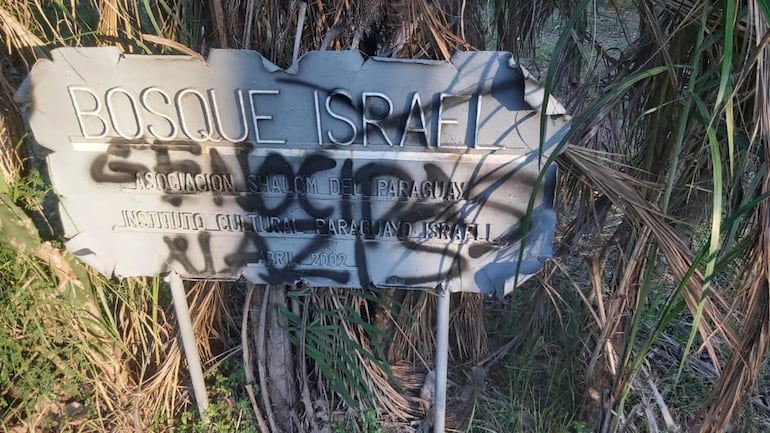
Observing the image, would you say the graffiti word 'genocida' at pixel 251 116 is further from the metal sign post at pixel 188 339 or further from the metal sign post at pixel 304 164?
A: the metal sign post at pixel 188 339

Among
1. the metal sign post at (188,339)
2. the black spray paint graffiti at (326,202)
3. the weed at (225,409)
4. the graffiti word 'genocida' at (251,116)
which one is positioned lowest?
the weed at (225,409)

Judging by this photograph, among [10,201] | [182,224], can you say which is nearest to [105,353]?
[10,201]

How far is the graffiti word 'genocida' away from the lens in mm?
1396

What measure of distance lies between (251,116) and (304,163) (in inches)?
6.5

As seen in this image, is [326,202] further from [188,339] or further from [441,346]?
[188,339]

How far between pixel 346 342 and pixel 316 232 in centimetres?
51

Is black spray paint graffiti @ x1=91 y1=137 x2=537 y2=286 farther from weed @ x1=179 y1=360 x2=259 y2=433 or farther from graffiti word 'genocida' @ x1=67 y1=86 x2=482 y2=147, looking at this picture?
weed @ x1=179 y1=360 x2=259 y2=433

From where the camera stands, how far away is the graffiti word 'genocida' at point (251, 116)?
4.58ft

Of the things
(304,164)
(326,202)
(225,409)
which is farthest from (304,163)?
(225,409)

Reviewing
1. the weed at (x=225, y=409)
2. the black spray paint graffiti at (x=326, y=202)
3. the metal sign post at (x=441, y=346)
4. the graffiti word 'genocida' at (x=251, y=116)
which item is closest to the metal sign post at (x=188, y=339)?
the weed at (x=225, y=409)

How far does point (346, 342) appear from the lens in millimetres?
1925

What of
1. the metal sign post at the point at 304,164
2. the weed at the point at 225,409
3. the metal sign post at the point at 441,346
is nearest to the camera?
the metal sign post at the point at 304,164

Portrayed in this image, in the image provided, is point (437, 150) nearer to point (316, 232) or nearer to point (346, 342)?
point (316, 232)

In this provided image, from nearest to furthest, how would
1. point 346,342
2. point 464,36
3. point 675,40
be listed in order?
point 675,40, point 464,36, point 346,342
